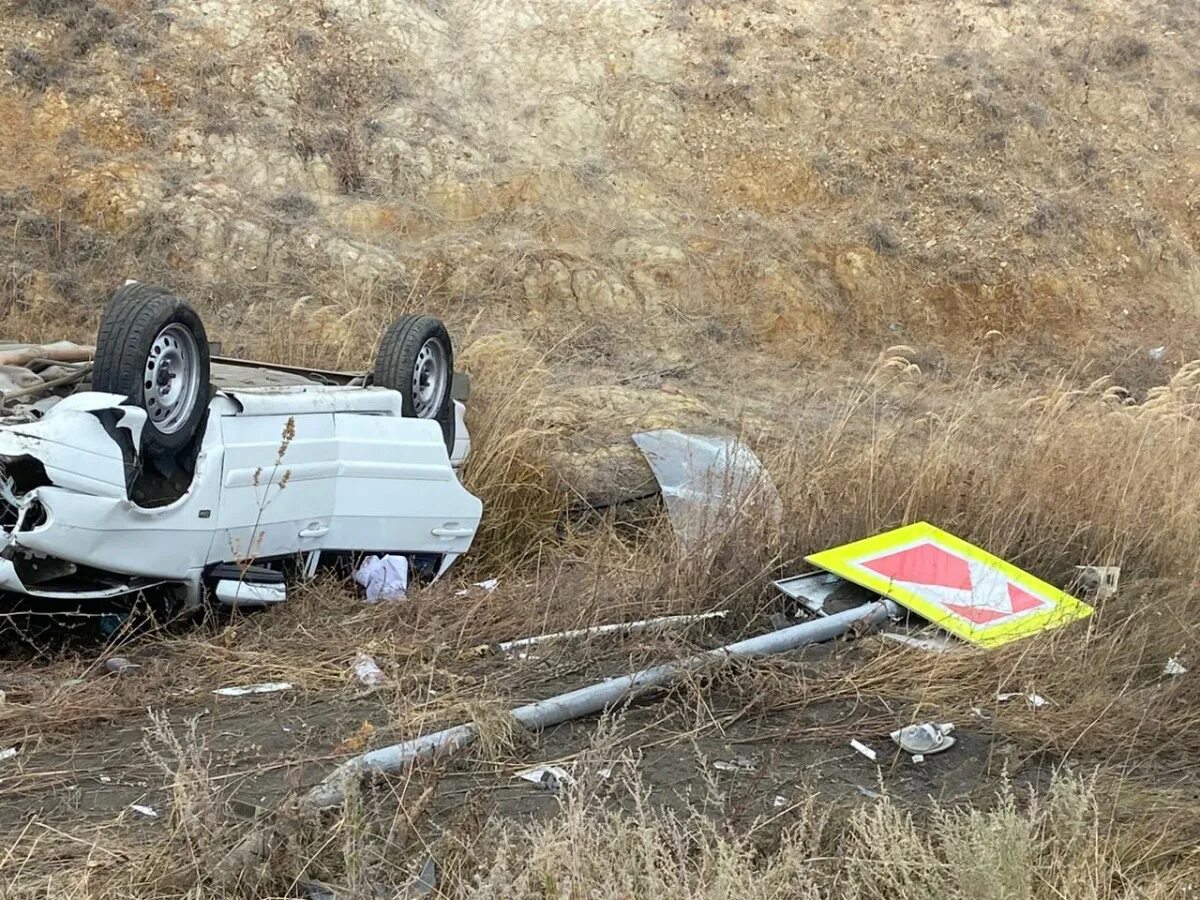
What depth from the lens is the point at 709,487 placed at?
18.1 feet

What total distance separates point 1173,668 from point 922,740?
123 cm

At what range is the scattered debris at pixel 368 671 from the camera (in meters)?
3.86

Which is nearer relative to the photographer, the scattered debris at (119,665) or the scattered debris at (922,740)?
the scattered debris at (922,740)

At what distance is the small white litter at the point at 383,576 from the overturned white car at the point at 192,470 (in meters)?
0.06

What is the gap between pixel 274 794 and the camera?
3.00 meters

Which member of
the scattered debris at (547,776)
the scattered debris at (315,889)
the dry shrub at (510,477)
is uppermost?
the scattered debris at (315,889)

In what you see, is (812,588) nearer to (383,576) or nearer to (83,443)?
(383,576)

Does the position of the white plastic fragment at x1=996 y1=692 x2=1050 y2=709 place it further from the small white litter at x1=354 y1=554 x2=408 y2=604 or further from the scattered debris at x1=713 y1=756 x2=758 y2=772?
the small white litter at x1=354 y1=554 x2=408 y2=604

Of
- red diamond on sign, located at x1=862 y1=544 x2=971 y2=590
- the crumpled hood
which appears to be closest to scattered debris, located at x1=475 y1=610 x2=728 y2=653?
red diamond on sign, located at x1=862 y1=544 x2=971 y2=590

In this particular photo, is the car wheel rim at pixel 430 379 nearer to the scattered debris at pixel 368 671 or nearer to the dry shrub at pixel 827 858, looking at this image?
the scattered debris at pixel 368 671

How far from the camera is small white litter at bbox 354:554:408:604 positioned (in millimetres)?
5164

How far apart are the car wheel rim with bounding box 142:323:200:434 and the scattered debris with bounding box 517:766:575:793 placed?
2.07 m

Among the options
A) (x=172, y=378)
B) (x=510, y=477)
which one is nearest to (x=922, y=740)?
(x=172, y=378)

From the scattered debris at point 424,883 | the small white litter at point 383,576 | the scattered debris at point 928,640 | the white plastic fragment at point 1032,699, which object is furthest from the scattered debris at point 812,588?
the scattered debris at point 424,883
